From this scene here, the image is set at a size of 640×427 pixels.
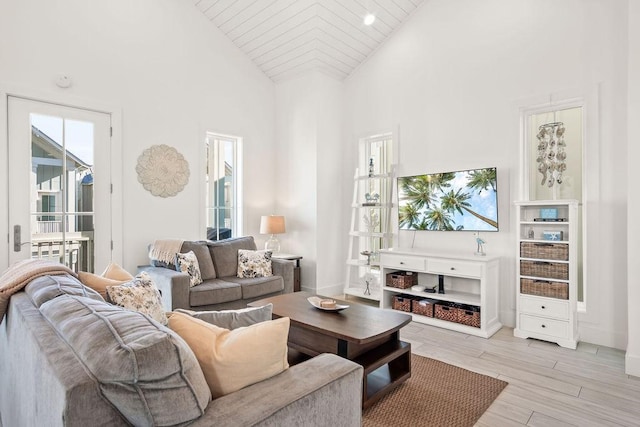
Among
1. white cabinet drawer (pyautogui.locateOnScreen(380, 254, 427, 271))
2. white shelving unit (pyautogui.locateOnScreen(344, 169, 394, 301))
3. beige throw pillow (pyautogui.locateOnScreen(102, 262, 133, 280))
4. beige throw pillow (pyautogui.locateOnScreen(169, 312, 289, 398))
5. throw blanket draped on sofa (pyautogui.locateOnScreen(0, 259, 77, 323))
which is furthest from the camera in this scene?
white shelving unit (pyautogui.locateOnScreen(344, 169, 394, 301))

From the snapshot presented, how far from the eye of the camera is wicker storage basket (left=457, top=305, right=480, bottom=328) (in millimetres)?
3635

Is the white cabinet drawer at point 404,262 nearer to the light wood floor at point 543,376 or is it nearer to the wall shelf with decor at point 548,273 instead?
the light wood floor at point 543,376

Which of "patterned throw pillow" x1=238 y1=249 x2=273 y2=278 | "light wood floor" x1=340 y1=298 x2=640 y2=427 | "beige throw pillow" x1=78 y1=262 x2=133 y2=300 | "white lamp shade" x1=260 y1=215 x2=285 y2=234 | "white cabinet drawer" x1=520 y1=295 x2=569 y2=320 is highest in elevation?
"white lamp shade" x1=260 y1=215 x2=285 y2=234

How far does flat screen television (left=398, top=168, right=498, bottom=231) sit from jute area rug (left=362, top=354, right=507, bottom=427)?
174 cm

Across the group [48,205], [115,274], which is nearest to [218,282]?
[115,274]

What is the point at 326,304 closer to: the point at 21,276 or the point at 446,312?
the point at 446,312

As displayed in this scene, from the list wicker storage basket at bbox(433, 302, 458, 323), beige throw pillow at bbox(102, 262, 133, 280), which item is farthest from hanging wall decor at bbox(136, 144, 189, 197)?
wicker storage basket at bbox(433, 302, 458, 323)

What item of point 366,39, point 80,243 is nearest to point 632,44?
point 366,39

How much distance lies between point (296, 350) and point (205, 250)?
6.79 ft

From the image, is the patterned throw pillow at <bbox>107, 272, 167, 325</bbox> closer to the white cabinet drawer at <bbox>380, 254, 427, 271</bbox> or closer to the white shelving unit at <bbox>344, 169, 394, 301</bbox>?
the white cabinet drawer at <bbox>380, 254, 427, 271</bbox>

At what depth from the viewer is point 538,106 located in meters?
3.73

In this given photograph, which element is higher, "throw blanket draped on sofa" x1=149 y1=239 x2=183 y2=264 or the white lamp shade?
the white lamp shade

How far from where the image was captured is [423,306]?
4023 millimetres

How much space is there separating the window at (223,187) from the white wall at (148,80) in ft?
0.45
